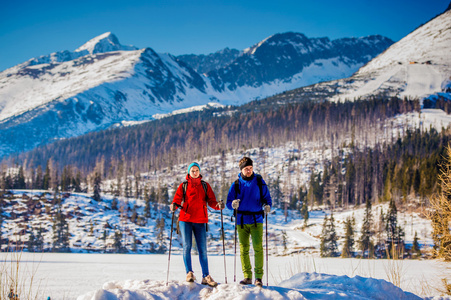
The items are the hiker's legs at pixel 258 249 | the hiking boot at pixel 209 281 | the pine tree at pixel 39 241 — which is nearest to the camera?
the hiking boot at pixel 209 281

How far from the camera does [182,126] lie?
7436 inches

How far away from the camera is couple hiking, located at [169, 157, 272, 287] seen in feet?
24.2

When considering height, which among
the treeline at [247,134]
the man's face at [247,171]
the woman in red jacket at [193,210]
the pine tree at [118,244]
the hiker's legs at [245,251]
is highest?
the treeline at [247,134]

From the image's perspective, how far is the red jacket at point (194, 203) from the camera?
746 cm

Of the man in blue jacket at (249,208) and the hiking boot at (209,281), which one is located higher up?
the man in blue jacket at (249,208)

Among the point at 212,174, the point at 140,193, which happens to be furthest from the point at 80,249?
the point at 212,174

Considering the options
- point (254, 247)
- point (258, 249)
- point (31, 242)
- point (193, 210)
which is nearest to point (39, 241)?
point (31, 242)

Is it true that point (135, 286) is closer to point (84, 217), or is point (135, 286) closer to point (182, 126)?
point (84, 217)

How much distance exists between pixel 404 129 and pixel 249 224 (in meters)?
136

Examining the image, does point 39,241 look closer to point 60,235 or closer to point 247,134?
point 60,235

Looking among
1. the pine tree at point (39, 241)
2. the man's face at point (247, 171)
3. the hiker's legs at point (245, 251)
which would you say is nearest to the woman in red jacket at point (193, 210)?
the hiker's legs at point (245, 251)

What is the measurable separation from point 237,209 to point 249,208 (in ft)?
0.87

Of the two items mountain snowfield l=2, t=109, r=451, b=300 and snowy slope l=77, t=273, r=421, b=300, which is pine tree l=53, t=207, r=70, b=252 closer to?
mountain snowfield l=2, t=109, r=451, b=300

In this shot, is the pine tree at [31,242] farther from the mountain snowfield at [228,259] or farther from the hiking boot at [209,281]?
the hiking boot at [209,281]
